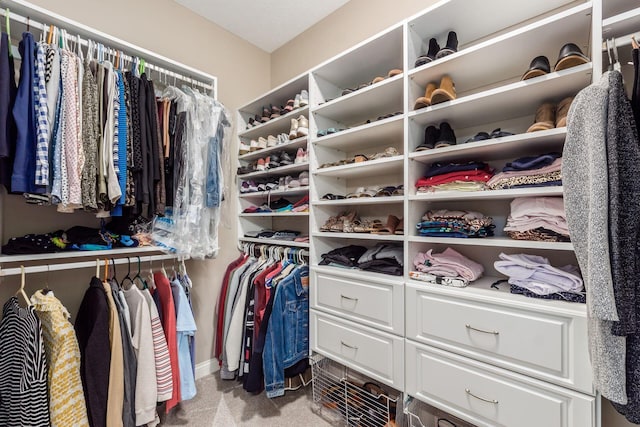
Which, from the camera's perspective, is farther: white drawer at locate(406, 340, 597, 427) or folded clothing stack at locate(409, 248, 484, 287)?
folded clothing stack at locate(409, 248, 484, 287)

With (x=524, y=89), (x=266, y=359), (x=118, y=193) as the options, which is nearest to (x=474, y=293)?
(x=524, y=89)

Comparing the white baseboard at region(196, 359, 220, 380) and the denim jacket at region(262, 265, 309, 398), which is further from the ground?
the denim jacket at region(262, 265, 309, 398)

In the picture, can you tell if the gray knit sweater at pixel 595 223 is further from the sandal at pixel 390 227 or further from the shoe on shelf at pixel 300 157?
the shoe on shelf at pixel 300 157

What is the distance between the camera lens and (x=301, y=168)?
1.90 m

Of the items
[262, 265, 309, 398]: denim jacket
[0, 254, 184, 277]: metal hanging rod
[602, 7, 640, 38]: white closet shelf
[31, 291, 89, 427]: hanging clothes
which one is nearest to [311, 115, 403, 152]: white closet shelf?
[602, 7, 640, 38]: white closet shelf

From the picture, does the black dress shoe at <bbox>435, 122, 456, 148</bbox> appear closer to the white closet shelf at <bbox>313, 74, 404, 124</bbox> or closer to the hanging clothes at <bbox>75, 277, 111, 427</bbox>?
the white closet shelf at <bbox>313, 74, 404, 124</bbox>

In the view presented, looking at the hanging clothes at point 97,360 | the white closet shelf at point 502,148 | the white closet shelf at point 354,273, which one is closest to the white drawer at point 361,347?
the white closet shelf at point 354,273

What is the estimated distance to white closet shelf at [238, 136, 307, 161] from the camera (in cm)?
185

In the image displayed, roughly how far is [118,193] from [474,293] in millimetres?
1622

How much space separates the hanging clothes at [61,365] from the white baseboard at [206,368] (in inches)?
36.7

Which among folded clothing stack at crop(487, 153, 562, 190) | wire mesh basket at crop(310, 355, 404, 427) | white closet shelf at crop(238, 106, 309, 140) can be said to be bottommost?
wire mesh basket at crop(310, 355, 404, 427)

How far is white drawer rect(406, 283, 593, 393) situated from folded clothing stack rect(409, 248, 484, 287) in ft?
0.21

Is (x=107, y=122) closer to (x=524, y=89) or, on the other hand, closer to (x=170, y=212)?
(x=170, y=212)

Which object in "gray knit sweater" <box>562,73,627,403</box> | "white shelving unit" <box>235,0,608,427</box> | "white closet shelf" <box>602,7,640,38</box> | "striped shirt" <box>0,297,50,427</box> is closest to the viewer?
"gray knit sweater" <box>562,73,627,403</box>
